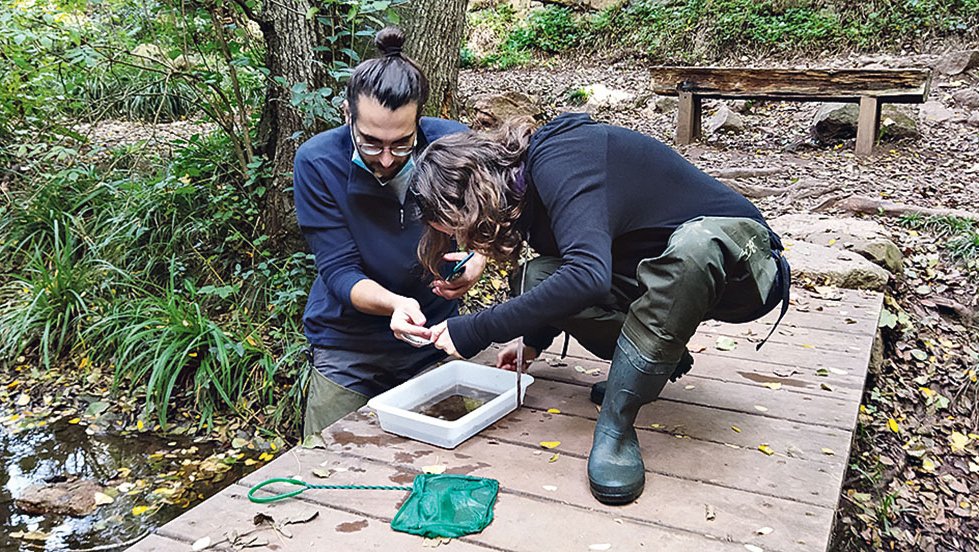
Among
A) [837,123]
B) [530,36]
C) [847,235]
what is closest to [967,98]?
[837,123]

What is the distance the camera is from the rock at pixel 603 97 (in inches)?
331

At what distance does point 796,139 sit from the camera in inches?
275

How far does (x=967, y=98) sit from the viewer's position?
7375 mm

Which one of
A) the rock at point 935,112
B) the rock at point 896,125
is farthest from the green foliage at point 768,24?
the rock at point 896,125

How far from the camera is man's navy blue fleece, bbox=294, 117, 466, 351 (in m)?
2.26

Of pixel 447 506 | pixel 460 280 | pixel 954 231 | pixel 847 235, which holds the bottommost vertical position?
pixel 954 231

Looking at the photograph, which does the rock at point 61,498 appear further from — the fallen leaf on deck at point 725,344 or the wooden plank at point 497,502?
the fallen leaf on deck at point 725,344

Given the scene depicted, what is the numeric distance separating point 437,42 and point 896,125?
4800 mm

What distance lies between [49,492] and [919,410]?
3.06 metres

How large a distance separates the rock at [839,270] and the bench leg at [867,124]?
9.74 ft

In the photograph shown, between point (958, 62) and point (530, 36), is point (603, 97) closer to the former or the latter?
point (530, 36)

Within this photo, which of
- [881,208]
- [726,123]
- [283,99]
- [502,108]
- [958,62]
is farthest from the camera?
[958,62]

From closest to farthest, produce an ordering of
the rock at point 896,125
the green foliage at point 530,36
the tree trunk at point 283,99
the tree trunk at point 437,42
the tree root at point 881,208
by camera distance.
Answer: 1. the tree trunk at point 283,99
2. the tree trunk at point 437,42
3. the tree root at point 881,208
4. the rock at point 896,125
5. the green foliage at point 530,36

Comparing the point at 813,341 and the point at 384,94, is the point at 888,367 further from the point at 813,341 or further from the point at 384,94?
the point at 384,94
